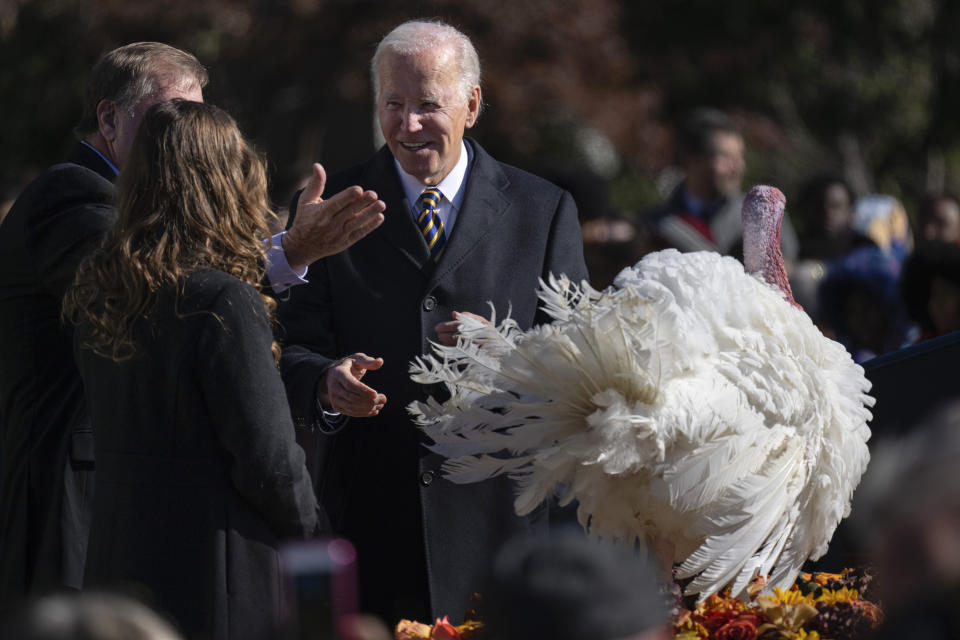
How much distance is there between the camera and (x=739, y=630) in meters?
2.63

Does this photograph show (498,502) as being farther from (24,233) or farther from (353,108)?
(353,108)

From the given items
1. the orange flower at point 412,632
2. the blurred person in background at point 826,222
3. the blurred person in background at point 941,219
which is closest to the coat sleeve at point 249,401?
the orange flower at point 412,632

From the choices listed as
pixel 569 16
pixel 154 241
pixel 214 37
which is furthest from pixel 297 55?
pixel 154 241

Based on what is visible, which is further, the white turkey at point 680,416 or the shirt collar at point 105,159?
the shirt collar at point 105,159

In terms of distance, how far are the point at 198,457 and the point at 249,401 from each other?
0.58 feet

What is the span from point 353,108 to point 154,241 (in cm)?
797

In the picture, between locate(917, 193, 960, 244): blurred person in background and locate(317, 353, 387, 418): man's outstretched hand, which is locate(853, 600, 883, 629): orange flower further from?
locate(917, 193, 960, 244): blurred person in background

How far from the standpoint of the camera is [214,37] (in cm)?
1280

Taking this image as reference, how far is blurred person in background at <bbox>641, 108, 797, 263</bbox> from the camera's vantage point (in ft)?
20.6

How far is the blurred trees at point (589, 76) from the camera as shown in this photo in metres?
11.9

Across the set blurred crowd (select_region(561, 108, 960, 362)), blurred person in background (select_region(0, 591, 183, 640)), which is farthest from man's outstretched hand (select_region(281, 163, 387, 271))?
blurred crowd (select_region(561, 108, 960, 362))

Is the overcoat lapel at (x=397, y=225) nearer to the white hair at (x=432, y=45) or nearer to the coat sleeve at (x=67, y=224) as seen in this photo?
the white hair at (x=432, y=45)

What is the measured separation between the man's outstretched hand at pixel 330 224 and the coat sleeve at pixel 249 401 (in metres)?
0.41

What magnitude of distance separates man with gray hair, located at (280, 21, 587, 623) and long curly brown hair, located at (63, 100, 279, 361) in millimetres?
563
